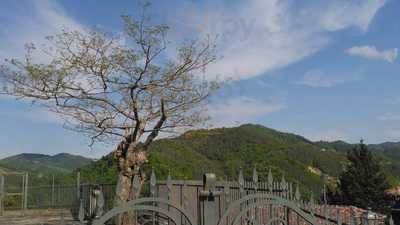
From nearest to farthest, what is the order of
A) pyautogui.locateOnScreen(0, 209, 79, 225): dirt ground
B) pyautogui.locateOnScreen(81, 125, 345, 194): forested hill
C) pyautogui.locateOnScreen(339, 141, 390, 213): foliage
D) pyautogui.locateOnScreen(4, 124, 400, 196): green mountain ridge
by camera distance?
pyautogui.locateOnScreen(0, 209, 79, 225): dirt ground
pyautogui.locateOnScreen(81, 125, 345, 194): forested hill
pyautogui.locateOnScreen(4, 124, 400, 196): green mountain ridge
pyautogui.locateOnScreen(339, 141, 390, 213): foliage

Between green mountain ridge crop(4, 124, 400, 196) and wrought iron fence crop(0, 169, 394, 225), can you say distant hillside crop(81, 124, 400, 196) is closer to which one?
green mountain ridge crop(4, 124, 400, 196)

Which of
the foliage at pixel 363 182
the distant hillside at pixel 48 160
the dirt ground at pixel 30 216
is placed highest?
the distant hillside at pixel 48 160

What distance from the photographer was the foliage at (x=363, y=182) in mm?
26969

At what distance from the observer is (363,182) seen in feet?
90.8

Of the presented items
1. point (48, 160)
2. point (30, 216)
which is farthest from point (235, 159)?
point (48, 160)

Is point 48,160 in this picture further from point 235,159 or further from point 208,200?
point 208,200

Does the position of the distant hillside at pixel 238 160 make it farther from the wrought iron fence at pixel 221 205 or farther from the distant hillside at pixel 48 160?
the distant hillside at pixel 48 160

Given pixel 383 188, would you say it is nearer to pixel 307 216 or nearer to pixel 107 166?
pixel 107 166

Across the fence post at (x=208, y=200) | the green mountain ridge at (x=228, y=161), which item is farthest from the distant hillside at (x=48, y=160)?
the fence post at (x=208, y=200)

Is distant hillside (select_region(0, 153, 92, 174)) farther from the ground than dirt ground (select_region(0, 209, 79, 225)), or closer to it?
farther from the ground

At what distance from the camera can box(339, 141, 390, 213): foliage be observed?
27.0 meters

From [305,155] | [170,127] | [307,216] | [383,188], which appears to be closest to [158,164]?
[170,127]

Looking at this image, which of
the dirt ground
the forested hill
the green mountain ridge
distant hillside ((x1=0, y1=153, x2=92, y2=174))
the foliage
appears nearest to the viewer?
the dirt ground

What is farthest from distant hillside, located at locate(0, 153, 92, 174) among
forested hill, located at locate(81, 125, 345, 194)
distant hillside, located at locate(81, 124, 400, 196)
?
distant hillside, located at locate(81, 124, 400, 196)
